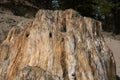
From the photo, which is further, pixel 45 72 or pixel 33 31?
pixel 33 31

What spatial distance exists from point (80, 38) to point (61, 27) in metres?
0.45

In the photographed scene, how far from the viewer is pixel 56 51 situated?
6.68 metres

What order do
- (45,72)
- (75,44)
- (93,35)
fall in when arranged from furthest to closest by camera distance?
1. (93,35)
2. (75,44)
3. (45,72)

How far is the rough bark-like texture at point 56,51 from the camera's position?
253 inches

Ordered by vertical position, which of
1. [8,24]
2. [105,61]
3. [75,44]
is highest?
[75,44]

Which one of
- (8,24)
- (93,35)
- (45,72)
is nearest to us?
(45,72)

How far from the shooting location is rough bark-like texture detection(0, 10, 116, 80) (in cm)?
643

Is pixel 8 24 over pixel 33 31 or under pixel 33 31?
under

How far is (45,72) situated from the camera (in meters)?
6.16

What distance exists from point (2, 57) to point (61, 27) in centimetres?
133

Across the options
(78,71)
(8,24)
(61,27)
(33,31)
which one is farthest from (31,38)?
(8,24)

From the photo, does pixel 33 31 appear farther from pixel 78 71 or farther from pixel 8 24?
pixel 8 24

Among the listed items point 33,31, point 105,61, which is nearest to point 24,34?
point 33,31

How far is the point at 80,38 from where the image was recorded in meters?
7.08
